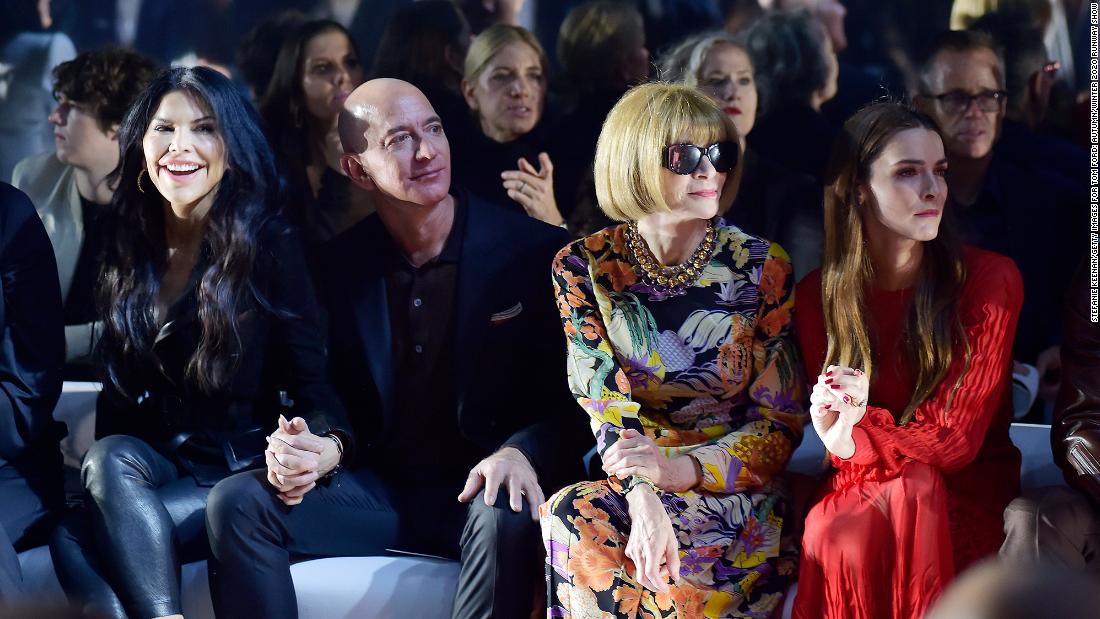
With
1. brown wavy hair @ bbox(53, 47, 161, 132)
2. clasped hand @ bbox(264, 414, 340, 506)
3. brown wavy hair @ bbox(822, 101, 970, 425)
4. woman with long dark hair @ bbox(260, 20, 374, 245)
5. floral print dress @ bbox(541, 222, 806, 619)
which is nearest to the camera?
floral print dress @ bbox(541, 222, 806, 619)

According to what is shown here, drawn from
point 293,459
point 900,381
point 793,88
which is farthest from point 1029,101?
point 293,459

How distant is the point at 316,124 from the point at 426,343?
890 mm

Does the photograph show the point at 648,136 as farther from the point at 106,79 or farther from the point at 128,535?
the point at 106,79

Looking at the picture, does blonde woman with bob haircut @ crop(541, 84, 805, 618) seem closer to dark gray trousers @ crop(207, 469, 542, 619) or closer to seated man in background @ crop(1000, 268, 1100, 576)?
dark gray trousers @ crop(207, 469, 542, 619)

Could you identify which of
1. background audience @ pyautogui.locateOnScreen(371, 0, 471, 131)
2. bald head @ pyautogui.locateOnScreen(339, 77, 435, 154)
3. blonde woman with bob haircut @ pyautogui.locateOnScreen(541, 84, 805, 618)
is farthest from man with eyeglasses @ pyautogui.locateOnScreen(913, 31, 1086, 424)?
bald head @ pyautogui.locateOnScreen(339, 77, 435, 154)

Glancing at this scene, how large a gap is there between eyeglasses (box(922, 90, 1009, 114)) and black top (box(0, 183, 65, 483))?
2.55 meters

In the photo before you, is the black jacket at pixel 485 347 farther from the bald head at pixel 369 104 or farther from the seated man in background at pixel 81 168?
the seated man in background at pixel 81 168

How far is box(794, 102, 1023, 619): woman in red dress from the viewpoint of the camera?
9.38 feet

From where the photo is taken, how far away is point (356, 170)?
370cm

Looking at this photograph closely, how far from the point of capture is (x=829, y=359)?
314cm

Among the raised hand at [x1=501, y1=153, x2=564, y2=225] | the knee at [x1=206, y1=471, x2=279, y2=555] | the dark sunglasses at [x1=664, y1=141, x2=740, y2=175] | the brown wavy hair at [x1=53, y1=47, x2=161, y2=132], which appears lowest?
the knee at [x1=206, y1=471, x2=279, y2=555]

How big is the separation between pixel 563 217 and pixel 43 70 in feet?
5.82

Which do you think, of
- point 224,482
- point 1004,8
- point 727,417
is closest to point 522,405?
point 727,417

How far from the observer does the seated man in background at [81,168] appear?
163 inches
